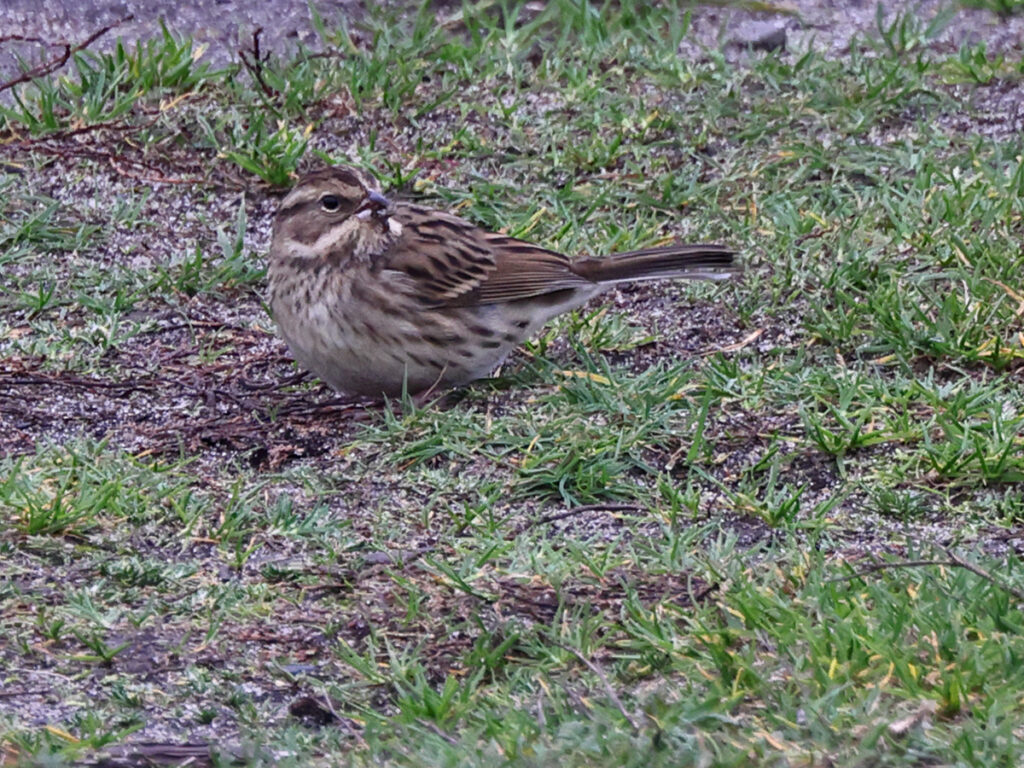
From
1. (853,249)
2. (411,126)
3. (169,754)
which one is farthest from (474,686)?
(411,126)

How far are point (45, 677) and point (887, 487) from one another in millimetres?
2736

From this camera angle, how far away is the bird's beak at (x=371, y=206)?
671cm

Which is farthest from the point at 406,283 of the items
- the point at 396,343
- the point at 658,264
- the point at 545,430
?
the point at 658,264

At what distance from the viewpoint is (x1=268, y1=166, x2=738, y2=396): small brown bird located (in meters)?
6.48

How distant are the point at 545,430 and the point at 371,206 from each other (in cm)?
122

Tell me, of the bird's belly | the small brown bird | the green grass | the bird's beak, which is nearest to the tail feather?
the small brown bird

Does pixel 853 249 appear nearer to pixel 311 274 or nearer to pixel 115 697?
pixel 311 274

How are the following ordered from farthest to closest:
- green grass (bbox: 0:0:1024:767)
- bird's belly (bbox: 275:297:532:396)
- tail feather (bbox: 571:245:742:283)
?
tail feather (bbox: 571:245:742:283), bird's belly (bbox: 275:297:532:396), green grass (bbox: 0:0:1024:767)

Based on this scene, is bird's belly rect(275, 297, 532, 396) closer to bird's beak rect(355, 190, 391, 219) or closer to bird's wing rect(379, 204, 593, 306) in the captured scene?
bird's wing rect(379, 204, 593, 306)

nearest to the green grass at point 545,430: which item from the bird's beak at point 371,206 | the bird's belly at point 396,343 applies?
the bird's belly at point 396,343

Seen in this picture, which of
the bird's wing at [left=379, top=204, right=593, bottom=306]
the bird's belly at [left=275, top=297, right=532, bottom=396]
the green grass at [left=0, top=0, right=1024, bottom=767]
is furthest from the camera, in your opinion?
the bird's wing at [left=379, top=204, right=593, bottom=306]

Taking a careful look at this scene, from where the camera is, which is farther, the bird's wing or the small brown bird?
the bird's wing

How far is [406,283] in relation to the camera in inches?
261

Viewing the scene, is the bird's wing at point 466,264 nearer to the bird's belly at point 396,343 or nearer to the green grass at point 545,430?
the bird's belly at point 396,343
